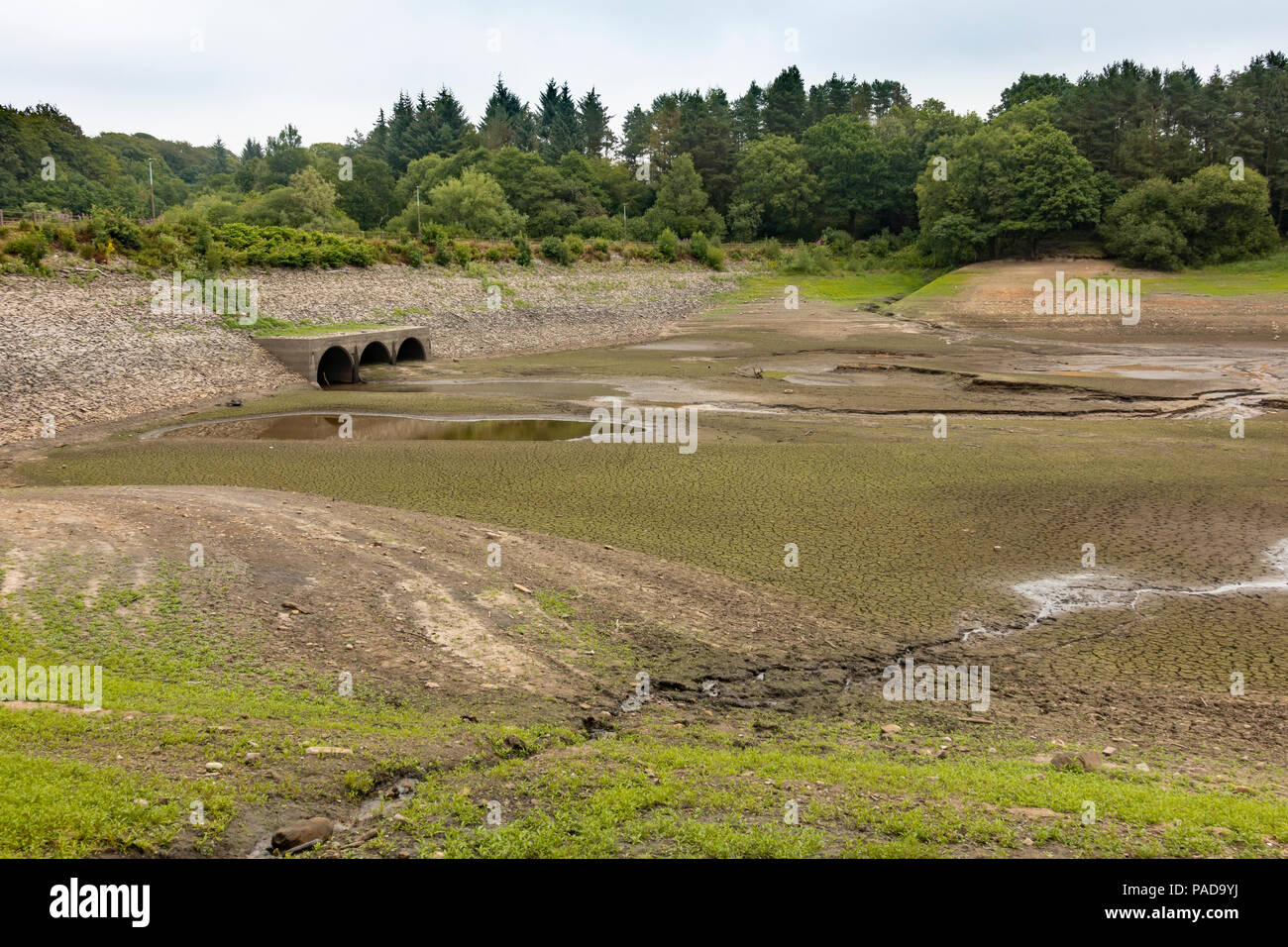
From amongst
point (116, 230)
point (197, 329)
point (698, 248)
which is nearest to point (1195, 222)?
point (698, 248)

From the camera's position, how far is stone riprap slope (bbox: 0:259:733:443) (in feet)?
103

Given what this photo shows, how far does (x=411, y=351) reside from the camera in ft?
170

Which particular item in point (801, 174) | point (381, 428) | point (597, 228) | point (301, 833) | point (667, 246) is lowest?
point (301, 833)

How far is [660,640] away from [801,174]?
109 meters

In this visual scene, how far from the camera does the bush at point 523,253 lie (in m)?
73.6

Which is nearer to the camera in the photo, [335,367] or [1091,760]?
[1091,760]

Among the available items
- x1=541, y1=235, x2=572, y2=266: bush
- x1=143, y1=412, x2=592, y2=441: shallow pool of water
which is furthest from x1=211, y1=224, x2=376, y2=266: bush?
x1=143, y1=412, x2=592, y2=441: shallow pool of water

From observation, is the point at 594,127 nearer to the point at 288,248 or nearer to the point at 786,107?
the point at 786,107

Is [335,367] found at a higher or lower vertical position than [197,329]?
lower

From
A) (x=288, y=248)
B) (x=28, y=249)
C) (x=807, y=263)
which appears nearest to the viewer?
(x=28, y=249)
